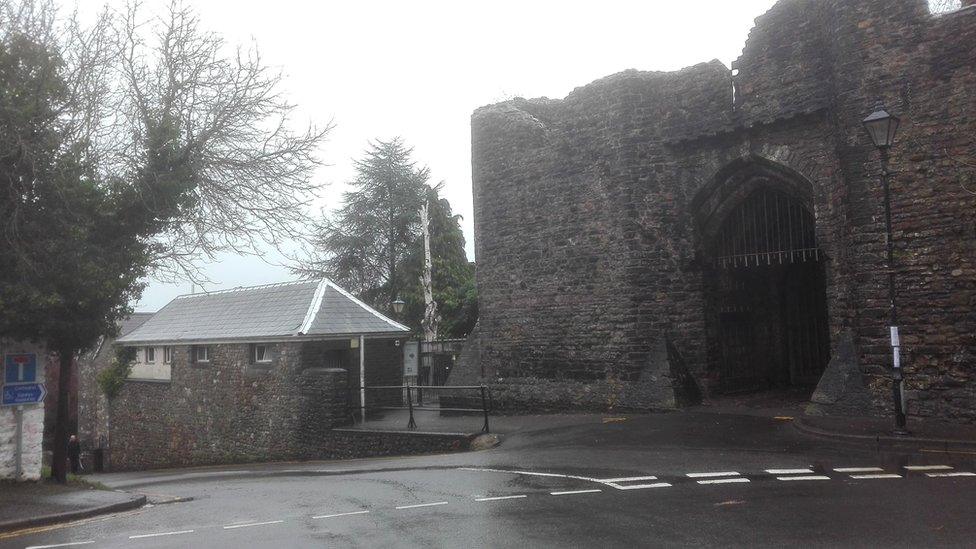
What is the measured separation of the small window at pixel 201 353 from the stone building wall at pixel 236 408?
19 centimetres

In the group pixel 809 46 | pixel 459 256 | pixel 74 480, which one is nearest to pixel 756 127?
pixel 809 46

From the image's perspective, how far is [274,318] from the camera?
799 inches

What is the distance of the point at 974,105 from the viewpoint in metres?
11.2

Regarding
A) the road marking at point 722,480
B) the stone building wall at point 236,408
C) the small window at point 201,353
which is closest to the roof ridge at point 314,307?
the stone building wall at point 236,408

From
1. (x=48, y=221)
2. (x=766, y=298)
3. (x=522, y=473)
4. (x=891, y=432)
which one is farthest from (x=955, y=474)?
(x=48, y=221)

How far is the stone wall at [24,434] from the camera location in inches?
429

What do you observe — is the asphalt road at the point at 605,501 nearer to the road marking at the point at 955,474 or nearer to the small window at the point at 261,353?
the road marking at the point at 955,474

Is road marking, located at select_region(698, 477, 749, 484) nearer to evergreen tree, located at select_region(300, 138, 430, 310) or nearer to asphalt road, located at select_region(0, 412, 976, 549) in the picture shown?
asphalt road, located at select_region(0, 412, 976, 549)

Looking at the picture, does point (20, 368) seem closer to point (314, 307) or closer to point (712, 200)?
point (314, 307)

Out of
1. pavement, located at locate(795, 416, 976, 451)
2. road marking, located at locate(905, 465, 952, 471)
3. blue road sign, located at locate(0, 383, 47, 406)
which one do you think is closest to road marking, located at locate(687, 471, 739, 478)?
road marking, located at locate(905, 465, 952, 471)

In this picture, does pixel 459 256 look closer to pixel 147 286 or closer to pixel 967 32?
pixel 147 286

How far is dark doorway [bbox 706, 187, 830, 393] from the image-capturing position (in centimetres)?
1466

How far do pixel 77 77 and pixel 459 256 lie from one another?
27144 millimetres

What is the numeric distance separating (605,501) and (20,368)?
8.47m
